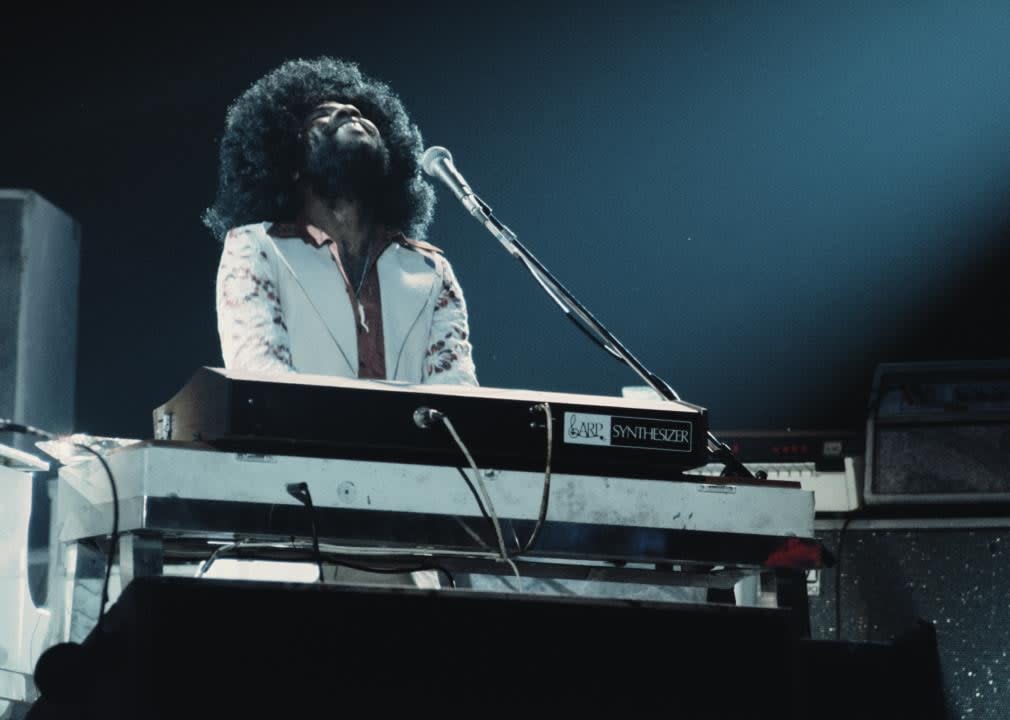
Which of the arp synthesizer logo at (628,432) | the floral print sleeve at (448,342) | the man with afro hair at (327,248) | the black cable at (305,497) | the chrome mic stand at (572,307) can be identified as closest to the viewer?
the black cable at (305,497)

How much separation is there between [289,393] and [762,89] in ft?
7.78

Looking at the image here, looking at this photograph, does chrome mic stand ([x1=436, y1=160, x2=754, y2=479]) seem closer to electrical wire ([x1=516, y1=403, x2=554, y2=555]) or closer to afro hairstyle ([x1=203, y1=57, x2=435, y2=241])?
electrical wire ([x1=516, y1=403, x2=554, y2=555])

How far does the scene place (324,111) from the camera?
2.66 meters

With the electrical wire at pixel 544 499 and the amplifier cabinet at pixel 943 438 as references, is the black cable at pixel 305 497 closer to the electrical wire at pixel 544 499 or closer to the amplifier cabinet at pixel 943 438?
the electrical wire at pixel 544 499

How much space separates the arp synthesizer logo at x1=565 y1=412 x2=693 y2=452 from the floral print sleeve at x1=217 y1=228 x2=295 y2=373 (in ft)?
2.18

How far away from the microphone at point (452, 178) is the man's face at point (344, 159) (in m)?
0.39

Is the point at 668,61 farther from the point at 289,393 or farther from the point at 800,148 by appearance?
the point at 289,393

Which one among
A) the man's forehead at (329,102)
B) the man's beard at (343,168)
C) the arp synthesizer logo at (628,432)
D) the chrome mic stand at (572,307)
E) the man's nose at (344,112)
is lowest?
A: the arp synthesizer logo at (628,432)

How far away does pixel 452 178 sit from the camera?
2.17 m

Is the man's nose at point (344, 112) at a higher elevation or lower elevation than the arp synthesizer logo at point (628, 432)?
higher

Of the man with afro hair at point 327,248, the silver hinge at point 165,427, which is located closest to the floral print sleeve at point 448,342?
the man with afro hair at point 327,248

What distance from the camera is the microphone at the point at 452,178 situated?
2.13 meters

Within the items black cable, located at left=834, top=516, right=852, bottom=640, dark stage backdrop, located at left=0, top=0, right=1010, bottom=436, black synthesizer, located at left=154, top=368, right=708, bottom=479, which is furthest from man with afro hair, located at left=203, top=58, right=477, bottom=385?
black cable, located at left=834, top=516, right=852, bottom=640

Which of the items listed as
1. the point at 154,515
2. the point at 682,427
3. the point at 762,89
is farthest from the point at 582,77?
the point at 154,515
